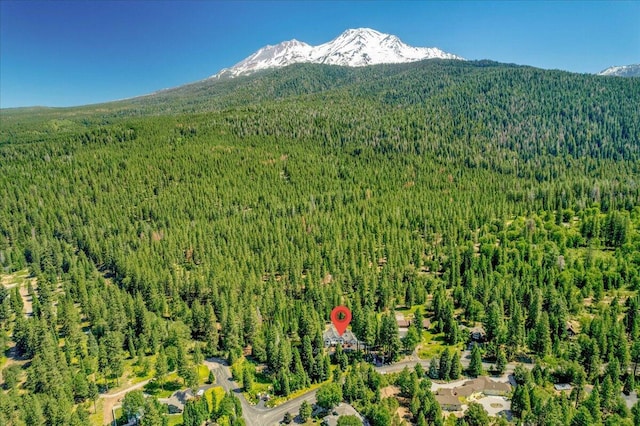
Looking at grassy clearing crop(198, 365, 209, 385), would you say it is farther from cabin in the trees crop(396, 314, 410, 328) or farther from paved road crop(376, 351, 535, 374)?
cabin in the trees crop(396, 314, 410, 328)

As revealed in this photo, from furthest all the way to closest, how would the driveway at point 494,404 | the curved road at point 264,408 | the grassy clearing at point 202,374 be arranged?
the grassy clearing at point 202,374
the curved road at point 264,408
the driveway at point 494,404

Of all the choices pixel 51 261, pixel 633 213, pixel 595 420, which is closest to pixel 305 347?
pixel 595 420

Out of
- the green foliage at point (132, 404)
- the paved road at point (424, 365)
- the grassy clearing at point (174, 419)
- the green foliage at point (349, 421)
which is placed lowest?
the paved road at point (424, 365)

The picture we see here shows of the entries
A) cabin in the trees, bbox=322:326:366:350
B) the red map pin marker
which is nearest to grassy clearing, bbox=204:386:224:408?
cabin in the trees, bbox=322:326:366:350

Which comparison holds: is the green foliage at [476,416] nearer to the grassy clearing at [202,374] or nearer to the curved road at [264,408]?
the curved road at [264,408]

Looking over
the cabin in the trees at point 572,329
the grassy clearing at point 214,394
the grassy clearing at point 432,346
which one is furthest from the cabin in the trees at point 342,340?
the cabin in the trees at point 572,329

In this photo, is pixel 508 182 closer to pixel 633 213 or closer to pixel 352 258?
pixel 633 213

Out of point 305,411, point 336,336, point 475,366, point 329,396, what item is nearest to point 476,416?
point 475,366

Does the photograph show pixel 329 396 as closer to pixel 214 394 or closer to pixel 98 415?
→ pixel 214 394
